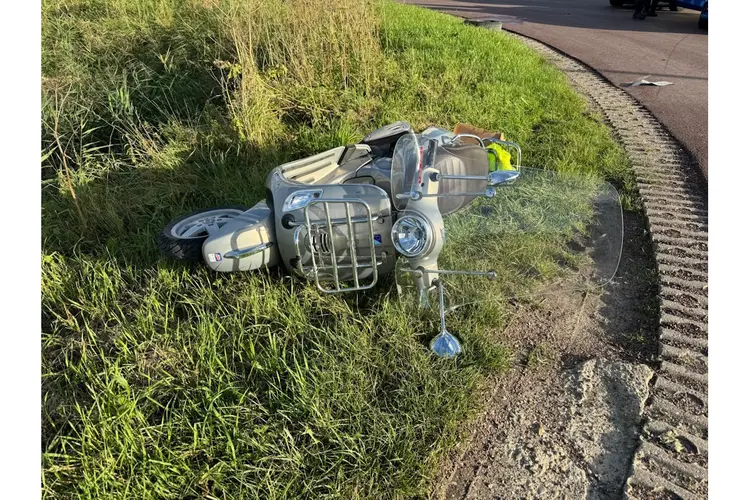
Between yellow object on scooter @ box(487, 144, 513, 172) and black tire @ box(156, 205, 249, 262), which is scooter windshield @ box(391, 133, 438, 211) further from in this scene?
black tire @ box(156, 205, 249, 262)

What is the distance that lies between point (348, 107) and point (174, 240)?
8.91ft

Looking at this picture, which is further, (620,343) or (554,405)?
(620,343)

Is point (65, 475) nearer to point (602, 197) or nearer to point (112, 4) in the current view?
point (602, 197)

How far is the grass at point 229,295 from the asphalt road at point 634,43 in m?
1.16

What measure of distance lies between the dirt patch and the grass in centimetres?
14

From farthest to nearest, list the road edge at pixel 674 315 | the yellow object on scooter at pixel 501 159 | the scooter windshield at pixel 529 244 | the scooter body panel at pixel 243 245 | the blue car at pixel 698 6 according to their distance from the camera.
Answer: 1. the blue car at pixel 698 6
2. the yellow object on scooter at pixel 501 159
3. the scooter body panel at pixel 243 245
4. the scooter windshield at pixel 529 244
5. the road edge at pixel 674 315

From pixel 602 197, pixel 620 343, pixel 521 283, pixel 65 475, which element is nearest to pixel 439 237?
pixel 521 283

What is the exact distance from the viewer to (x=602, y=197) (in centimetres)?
233

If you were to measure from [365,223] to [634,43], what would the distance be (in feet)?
30.2

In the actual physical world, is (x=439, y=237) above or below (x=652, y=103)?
above

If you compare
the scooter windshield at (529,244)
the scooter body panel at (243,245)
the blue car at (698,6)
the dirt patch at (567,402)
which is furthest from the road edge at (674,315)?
the blue car at (698,6)

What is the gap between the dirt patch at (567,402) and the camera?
1.99 m

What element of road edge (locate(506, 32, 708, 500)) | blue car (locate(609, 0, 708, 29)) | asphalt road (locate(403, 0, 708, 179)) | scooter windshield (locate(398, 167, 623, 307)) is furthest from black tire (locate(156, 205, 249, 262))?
blue car (locate(609, 0, 708, 29))

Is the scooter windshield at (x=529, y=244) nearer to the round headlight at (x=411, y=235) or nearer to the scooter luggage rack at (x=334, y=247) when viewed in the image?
the round headlight at (x=411, y=235)
